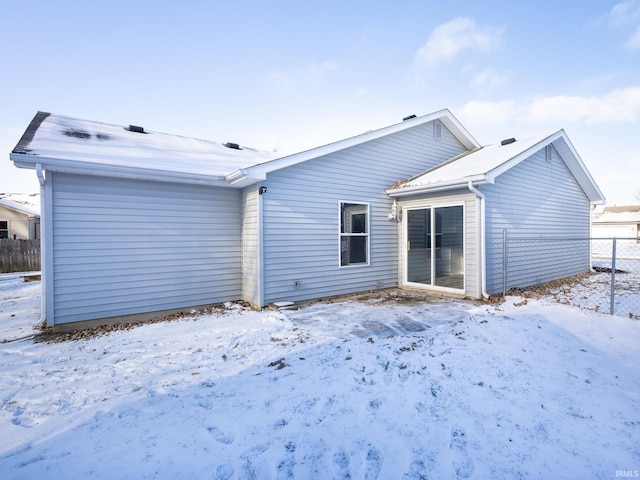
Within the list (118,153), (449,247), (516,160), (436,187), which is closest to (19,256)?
(118,153)

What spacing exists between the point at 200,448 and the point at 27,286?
36.1ft

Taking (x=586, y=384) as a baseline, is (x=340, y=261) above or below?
above

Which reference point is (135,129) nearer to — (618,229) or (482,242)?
(482,242)

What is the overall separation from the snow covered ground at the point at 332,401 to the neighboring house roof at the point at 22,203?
51.7 feet

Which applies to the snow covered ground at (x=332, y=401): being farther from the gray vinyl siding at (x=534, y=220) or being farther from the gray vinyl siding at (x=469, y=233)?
the gray vinyl siding at (x=534, y=220)

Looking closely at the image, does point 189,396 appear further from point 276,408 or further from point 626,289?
point 626,289

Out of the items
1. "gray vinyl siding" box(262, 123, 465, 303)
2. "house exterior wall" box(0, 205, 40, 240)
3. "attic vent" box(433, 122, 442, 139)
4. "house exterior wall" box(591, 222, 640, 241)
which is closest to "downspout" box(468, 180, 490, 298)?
"gray vinyl siding" box(262, 123, 465, 303)

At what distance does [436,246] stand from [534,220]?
3.27m

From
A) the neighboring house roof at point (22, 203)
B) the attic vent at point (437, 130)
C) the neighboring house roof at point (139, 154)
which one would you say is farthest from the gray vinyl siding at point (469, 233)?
the neighboring house roof at point (22, 203)

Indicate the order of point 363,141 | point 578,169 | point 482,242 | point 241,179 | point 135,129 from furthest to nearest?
1. point 578,169
2. point 135,129
3. point 363,141
4. point 482,242
5. point 241,179

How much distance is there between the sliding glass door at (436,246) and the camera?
7.96 metres

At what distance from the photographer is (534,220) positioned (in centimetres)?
913

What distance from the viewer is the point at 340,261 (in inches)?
308

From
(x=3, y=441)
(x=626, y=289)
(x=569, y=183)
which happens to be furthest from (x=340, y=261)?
(x=569, y=183)
